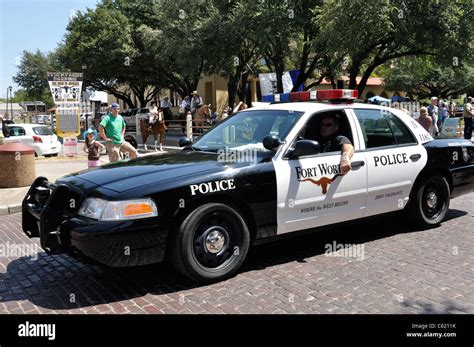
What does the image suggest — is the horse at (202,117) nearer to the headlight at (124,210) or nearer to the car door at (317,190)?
the car door at (317,190)

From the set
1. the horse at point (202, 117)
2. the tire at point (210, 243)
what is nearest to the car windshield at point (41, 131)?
the horse at point (202, 117)

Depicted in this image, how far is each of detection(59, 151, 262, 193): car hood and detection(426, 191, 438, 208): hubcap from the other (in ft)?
9.44

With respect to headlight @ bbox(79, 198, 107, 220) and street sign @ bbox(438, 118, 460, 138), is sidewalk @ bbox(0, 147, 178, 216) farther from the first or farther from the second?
street sign @ bbox(438, 118, 460, 138)

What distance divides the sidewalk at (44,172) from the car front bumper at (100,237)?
10.0 ft

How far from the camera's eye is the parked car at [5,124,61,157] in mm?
17547

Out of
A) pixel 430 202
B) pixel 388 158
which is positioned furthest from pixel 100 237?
pixel 430 202

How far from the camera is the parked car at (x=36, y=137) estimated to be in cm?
1755

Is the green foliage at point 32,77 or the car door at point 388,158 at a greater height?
the green foliage at point 32,77

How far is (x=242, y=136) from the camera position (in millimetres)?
5293

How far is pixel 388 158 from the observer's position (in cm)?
558

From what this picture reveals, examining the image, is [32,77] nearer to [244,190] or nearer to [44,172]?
[44,172]

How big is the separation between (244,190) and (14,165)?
737cm
